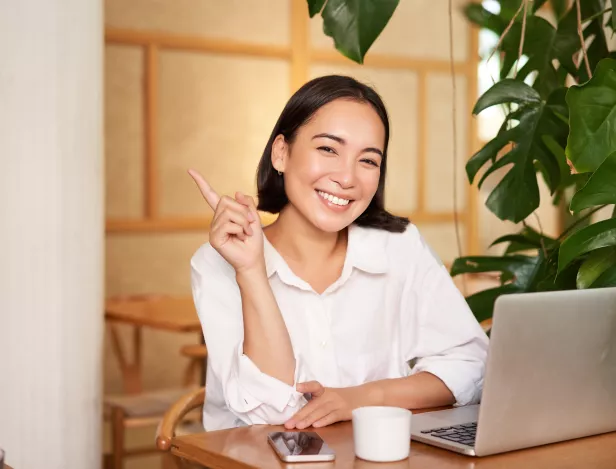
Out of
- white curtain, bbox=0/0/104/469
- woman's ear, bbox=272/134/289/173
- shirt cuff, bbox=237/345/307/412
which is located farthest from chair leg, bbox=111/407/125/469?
shirt cuff, bbox=237/345/307/412

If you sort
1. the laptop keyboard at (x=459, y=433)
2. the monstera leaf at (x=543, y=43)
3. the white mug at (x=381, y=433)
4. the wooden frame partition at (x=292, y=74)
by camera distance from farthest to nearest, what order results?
the wooden frame partition at (x=292, y=74) → the monstera leaf at (x=543, y=43) → the laptop keyboard at (x=459, y=433) → the white mug at (x=381, y=433)

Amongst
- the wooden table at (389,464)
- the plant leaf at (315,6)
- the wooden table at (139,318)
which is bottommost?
the wooden table at (139,318)

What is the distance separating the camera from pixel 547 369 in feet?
4.53

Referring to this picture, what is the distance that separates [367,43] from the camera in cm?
195

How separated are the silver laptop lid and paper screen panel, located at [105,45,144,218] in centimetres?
382

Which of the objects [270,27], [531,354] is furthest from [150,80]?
[531,354]

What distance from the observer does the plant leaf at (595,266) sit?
1892 millimetres

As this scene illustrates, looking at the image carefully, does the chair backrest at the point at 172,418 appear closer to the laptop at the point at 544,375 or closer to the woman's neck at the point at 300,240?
the woman's neck at the point at 300,240

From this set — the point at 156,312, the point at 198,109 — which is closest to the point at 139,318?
the point at 156,312

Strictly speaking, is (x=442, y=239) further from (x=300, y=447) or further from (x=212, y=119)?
(x=300, y=447)

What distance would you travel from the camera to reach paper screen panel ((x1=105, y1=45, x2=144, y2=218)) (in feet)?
16.3

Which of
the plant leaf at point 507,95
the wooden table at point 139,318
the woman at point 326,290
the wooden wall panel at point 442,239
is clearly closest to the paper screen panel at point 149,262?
the wooden table at point 139,318

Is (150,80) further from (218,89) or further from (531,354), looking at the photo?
(531,354)

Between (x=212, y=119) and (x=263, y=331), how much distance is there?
3704 mm
